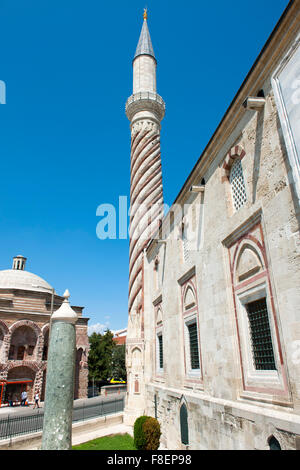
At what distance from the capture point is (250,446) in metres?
4.96

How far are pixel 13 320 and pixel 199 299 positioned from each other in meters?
19.2

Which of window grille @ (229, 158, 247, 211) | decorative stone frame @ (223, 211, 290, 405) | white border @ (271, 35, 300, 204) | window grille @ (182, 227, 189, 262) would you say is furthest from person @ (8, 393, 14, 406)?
white border @ (271, 35, 300, 204)

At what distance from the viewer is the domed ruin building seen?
2148 cm

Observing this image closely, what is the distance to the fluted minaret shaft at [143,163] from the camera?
15.5m

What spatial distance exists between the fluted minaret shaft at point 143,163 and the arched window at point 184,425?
6.79 metres

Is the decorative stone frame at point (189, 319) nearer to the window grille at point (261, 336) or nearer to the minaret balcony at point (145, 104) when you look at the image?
the window grille at point (261, 336)

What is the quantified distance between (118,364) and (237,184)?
1389 inches

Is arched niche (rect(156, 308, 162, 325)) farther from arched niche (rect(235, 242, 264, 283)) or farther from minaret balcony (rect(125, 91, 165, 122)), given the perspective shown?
minaret balcony (rect(125, 91, 165, 122))

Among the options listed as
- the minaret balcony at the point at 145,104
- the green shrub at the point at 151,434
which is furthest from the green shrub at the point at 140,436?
the minaret balcony at the point at 145,104

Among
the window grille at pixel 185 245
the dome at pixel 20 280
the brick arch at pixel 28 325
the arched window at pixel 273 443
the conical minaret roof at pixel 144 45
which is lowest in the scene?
the arched window at pixel 273 443

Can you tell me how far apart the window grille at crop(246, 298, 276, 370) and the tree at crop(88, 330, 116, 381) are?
92.0 ft

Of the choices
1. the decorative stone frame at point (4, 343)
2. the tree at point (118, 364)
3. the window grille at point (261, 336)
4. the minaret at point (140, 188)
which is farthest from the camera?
the tree at point (118, 364)
